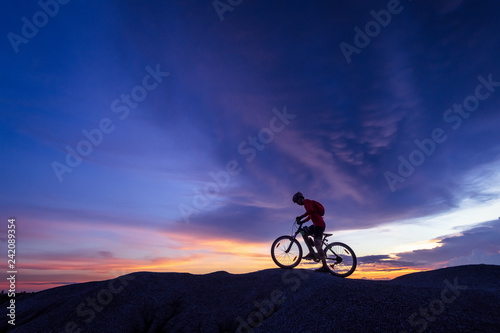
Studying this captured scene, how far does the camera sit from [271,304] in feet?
29.9

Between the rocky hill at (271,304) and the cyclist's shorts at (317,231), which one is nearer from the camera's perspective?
the rocky hill at (271,304)

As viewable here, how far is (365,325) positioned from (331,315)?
0.99 metres

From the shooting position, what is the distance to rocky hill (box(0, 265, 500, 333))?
242 inches

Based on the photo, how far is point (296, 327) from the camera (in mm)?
6891

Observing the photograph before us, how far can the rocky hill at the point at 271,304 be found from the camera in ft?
20.2

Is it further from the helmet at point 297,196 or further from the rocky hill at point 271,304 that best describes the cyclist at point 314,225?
the rocky hill at point 271,304

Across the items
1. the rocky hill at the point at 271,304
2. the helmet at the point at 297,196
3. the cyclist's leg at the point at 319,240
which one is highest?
the helmet at the point at 297,196

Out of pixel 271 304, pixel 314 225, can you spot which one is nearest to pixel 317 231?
pixel 314 225

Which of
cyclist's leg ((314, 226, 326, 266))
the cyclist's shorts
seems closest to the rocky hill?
cyclist's leg ((314, 226, 326, 266))

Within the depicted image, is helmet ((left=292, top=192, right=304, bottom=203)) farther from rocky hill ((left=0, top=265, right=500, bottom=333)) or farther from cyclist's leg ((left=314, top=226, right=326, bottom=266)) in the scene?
rocky hill ((left=0, top=265, right=500, bottom=333))

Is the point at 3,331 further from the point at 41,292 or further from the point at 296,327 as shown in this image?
the point at 296,327

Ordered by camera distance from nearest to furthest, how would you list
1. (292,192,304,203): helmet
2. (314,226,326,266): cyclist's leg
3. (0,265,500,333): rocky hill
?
1. (0,265,500,333): rocky hill
2. (314,226,326,266): cyclist's leg
3. (292,192,304,203): helmet

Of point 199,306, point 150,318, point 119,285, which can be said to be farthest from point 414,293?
point 119,285

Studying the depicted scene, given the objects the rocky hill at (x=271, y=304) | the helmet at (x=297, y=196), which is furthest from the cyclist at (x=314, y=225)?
the rocky hill at (x=271, y=304)
